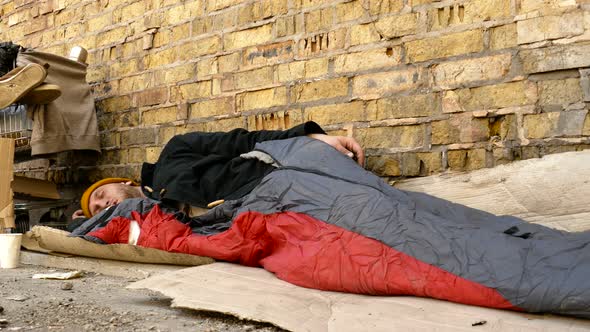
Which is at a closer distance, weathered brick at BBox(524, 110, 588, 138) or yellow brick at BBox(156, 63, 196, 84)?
weathered brick at BBox(524, 110, 588, 138)

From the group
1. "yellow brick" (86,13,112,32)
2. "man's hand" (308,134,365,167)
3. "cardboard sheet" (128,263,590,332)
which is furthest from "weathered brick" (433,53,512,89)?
"yellow brick" (86,13,112,32)

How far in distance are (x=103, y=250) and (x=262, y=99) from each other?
4.16 ft

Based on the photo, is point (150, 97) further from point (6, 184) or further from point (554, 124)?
point (554, 124)

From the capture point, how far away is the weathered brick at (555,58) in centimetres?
242

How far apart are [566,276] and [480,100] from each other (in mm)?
1294

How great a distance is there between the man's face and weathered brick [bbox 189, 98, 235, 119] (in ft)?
2.20

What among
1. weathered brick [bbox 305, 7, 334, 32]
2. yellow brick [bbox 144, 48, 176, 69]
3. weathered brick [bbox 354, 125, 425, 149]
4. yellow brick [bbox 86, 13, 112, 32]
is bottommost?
weathered brick [bbox 354, 125, 425, 149]

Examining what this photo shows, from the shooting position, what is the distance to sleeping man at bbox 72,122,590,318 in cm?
163

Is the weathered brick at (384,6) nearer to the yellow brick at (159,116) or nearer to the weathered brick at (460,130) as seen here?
the weathered brick at (460,130)

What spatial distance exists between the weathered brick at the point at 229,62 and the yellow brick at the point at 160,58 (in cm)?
44

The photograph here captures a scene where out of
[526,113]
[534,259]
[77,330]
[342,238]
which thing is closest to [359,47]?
[526,113]

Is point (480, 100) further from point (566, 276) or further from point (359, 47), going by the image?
point (566, 276)

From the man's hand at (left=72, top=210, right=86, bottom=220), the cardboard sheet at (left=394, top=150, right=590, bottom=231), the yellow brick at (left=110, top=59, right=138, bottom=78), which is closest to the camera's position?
the cardboard sheet at (left=394, top=150, right=590, bottom=231)

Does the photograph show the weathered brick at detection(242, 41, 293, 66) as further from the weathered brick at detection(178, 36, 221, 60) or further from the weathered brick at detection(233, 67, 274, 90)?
the weathered brick at detection(178, 36, 221, 60)
